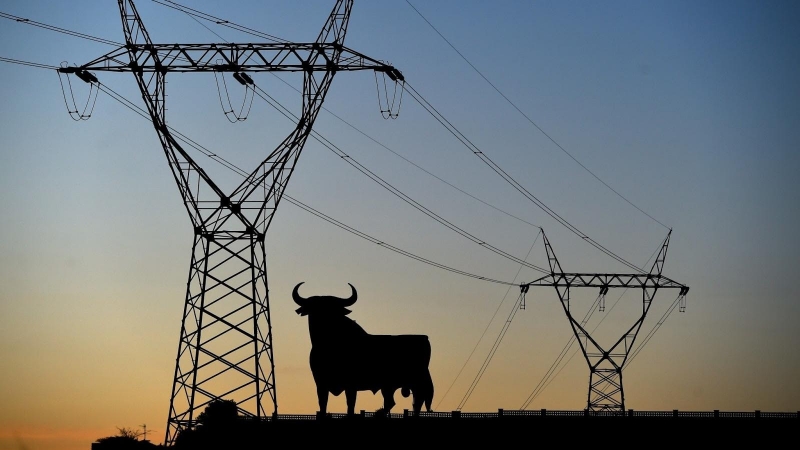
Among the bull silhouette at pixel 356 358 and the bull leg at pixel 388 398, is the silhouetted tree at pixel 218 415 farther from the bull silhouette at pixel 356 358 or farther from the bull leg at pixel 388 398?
the bull leg at pixel 388 398

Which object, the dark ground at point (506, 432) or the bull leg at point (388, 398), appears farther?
the bull leg at point (388, 398)

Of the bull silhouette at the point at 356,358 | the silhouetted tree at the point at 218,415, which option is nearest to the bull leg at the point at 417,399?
the bull silhouette at the point at 356,358

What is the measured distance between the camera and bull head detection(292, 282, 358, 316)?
196 ft

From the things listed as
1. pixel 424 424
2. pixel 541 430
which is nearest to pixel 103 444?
pixel 424 424

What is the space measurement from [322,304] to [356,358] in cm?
289

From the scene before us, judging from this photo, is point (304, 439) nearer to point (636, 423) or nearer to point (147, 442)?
point (147, 442)

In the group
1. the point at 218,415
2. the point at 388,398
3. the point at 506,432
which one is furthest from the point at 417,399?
the point at 218,415

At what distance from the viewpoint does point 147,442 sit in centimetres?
5581

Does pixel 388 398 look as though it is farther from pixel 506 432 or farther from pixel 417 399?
pixel 506 432

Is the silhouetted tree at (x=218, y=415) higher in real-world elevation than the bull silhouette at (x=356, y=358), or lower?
lower

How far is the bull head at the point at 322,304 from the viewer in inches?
2356

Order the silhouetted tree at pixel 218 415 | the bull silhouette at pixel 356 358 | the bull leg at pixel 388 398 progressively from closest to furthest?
the silhouetted tree at pixel 218 415
the bull silhouette at pixel 356 358
the bull leg at pixel 388 398

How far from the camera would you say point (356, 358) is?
191 ft

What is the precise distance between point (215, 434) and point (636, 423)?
15989 millimetres
